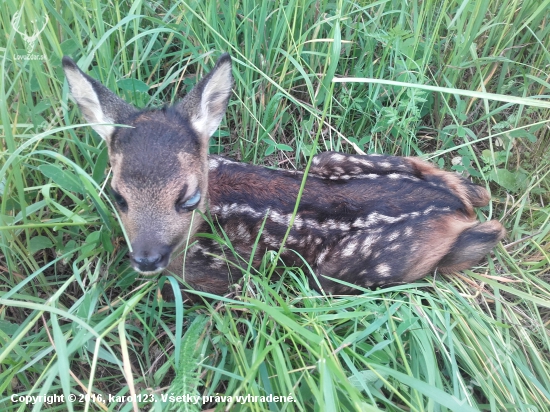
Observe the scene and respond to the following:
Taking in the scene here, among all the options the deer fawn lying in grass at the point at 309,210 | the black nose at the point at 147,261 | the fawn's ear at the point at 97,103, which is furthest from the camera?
the deer fawn lying in grass at the point at 309,210

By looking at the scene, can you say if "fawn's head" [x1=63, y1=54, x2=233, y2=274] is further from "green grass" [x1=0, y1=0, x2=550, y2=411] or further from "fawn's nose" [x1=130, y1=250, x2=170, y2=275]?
"green grass" [x1=0, y1=0, x2=550, y2=411]

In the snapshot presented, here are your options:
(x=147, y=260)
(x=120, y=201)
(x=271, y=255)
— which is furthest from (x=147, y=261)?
(x=271, y=255)

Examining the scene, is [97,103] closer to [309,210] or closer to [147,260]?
[147,260]

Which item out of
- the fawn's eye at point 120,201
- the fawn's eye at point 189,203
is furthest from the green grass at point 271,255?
the fawn's eye at point 189,203

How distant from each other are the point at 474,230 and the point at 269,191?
1.13 m

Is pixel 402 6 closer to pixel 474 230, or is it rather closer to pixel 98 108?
pixel 474 230

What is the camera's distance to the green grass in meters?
2.05

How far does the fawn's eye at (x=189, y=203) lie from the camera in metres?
2.30

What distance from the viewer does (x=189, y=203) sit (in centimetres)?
234

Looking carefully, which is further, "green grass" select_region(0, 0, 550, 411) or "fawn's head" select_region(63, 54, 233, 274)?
"fawn's head" select_region(63, 54, 233, 274)

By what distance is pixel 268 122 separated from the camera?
313cm

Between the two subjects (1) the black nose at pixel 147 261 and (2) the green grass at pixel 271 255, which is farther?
(1) the black nose at pixel 147 261

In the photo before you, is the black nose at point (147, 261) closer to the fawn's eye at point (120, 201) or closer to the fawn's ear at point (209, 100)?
the fawn's eye at point (120, 201)

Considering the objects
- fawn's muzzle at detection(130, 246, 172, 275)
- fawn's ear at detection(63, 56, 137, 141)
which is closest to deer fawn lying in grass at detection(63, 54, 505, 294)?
fawn's ear at detection(63, 56, 137, 141)
